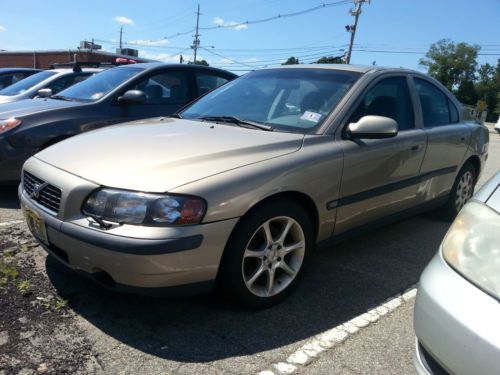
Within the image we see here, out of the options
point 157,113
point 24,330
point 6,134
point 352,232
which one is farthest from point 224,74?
point 24,330

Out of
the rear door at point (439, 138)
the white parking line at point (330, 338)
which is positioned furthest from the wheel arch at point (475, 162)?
the white parking line at point (330, 338)

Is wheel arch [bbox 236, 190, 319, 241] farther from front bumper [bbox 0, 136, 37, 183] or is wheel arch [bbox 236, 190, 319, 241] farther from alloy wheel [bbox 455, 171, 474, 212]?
front bumper [bbox 0, 136, 37, 183]

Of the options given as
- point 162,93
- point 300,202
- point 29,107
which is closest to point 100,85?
point 162,93

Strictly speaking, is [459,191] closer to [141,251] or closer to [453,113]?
[453,113]

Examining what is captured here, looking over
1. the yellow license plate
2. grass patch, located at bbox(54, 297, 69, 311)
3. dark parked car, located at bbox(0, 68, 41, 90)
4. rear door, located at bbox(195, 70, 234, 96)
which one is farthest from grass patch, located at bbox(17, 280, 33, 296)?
dark parked car, located at bbox(0, 68, 41, 90)

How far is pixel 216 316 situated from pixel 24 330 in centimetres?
104

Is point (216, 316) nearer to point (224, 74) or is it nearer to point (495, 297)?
point (495, 297)

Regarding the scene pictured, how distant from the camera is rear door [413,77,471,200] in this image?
4094mm

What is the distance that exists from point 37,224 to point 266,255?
1.37 m

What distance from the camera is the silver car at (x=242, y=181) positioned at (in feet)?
7.75

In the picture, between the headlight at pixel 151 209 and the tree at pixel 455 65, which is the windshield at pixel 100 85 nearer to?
the headlight at pixel 151 209

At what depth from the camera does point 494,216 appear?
180cm

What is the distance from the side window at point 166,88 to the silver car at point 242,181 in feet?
5.90

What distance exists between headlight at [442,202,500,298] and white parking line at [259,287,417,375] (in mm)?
939
